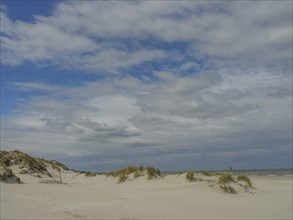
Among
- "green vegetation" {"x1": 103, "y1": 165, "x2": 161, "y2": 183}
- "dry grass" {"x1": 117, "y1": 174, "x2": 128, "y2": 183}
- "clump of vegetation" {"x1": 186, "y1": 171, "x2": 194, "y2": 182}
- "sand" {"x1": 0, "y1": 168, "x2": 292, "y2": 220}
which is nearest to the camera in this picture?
"sand" {"x1": 0, "y1": 168, "x2": 292, "y2": 220}

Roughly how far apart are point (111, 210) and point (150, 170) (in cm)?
1171

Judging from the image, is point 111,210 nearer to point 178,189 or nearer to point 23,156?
point 178,189

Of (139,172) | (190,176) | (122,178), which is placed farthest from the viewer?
(122,178)

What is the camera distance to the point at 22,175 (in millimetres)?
25734

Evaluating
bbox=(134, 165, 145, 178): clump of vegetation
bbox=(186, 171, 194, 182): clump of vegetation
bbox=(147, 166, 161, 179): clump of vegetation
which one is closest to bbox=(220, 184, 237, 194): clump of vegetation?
bbox=(186, 171, 194, 182): clump of vegetation

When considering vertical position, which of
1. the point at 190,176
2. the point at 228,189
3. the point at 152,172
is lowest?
the point at 228,189

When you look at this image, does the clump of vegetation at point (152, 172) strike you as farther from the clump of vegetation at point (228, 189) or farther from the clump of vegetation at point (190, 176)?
the clump of vegetation at point (228, 189)

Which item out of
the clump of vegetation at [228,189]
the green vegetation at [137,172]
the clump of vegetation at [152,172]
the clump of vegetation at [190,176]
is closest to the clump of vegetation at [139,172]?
the green vegetation at [137,172]

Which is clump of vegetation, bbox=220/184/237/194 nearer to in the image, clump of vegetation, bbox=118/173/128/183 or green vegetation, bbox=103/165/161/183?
green vegetation, bbox=103/165/161/183

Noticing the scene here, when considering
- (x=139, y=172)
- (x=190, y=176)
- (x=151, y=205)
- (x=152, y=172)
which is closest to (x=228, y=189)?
(x=190, y=176)

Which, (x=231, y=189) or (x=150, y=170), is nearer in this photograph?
(x=231, y=189)

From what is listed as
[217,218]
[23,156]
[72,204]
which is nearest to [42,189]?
[72,204]

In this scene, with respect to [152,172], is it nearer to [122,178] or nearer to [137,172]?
[137,172]

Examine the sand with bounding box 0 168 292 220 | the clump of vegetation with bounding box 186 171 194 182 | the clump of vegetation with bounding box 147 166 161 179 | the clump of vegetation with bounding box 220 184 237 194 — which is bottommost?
the sand with bounding box 0 168 292 220
